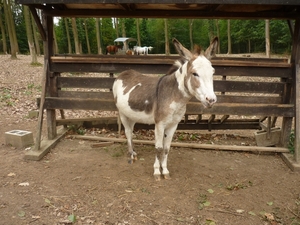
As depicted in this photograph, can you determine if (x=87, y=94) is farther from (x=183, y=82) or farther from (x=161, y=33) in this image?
(x=161, y=33)

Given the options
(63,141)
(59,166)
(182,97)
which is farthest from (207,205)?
(63,141)

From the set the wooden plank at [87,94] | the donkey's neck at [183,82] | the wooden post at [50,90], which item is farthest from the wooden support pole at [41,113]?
the donkey's neck at [183,82]

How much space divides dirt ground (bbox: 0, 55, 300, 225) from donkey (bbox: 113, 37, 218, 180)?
1.65 ft

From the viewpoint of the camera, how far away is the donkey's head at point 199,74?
3295 mm

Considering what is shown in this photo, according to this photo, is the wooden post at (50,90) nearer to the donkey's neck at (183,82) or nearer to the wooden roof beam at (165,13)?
the wooden roof beam at (165,13)

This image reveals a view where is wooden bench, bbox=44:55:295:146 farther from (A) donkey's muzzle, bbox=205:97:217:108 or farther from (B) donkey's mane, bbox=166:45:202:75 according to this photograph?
(A) donkey's muzzle, bbox=205:97:217:108

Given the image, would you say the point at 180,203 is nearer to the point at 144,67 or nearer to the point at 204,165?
the point at 204,165

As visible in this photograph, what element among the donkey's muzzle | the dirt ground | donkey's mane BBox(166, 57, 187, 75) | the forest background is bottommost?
the dirt ground

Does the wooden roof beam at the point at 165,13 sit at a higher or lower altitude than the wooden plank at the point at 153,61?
higher

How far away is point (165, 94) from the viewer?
416cm

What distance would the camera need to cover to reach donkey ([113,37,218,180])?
340 cm

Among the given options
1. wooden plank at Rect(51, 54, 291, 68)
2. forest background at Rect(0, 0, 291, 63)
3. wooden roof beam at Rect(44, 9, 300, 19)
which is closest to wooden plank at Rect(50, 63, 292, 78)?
wooden plank at Rect(51, 54, 291, 68)

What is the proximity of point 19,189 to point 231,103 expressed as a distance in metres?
4.44

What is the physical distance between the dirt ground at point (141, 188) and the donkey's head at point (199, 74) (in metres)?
1.59
